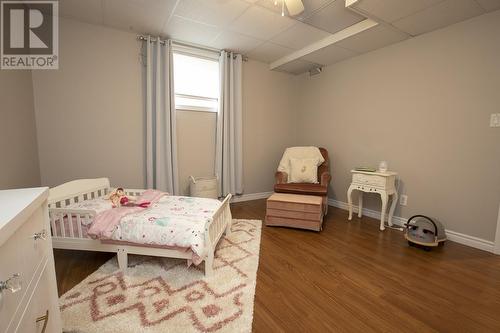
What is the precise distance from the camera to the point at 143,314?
1.46 meters

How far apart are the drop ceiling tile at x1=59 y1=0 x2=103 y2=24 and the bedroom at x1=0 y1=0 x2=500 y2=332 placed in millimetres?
22

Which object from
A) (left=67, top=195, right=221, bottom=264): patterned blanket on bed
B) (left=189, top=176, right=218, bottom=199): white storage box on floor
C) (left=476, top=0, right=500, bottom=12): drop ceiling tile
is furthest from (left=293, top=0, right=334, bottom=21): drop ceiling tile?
(left=189, top=176, right=218, bottom=199): white storage box on floor

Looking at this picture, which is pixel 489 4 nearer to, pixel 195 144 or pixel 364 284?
pixel 364 284

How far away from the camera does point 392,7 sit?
7.27 ft

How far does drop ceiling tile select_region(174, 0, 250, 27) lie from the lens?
239 centimetres

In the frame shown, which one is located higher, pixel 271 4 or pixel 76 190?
pixel 271 4

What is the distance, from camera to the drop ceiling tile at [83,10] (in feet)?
7.87

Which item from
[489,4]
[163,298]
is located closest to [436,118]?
[489,4]

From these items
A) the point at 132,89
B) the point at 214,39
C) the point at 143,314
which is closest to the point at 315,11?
the point at 214,39

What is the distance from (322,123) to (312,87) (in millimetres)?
720

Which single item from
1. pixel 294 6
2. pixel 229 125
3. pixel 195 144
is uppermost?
pixel 294 6

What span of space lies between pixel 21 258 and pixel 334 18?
3.23 meters

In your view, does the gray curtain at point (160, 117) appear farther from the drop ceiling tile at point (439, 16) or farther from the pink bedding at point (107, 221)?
the drop ceiling tile at point (439, 16)

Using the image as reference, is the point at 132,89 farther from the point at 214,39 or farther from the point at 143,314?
the point at 143,314
